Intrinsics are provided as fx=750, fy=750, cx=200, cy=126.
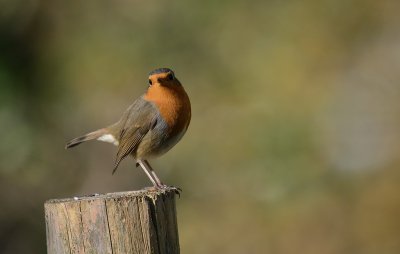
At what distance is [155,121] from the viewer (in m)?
5.72

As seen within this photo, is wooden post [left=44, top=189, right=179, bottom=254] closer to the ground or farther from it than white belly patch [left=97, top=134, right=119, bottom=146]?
closer to the ground

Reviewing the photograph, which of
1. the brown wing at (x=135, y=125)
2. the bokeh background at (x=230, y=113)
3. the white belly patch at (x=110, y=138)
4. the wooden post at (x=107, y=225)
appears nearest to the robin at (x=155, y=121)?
the brown wing at (x=135, y=125)

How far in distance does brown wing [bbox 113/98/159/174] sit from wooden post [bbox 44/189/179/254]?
7.13 feet

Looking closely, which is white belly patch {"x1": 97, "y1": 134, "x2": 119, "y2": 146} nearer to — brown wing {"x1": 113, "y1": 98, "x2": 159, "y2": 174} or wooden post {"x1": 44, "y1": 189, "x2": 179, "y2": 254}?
brown wing {"x1": 113, "y1": 98, "x2": 159, "y2": 174}

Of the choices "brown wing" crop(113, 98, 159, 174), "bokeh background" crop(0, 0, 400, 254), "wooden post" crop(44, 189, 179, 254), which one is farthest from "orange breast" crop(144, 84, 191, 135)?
"bokeh background" crop(0, 0, 400, 254)

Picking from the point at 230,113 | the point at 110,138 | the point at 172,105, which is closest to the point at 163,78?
the point at 172,105

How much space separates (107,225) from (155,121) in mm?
2328

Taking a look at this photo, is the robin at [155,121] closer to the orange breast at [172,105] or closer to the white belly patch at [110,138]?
the orange breast at [172,105]

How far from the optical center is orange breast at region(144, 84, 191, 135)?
18.3ft

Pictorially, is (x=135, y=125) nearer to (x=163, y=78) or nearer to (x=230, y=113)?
(x=163, y=78)

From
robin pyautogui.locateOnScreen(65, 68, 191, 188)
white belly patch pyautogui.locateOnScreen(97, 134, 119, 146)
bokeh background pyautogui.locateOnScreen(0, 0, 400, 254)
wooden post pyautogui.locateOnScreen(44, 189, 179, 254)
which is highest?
bokeh background pyautogui.locateOnScreen(0, 0, 400, 254)

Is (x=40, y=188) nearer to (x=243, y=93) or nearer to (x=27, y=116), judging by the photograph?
(x=27, y=116)

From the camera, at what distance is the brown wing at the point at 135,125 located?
5.74m

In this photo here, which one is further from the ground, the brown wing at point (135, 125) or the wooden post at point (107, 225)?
the brown wing at point (135, 125)
